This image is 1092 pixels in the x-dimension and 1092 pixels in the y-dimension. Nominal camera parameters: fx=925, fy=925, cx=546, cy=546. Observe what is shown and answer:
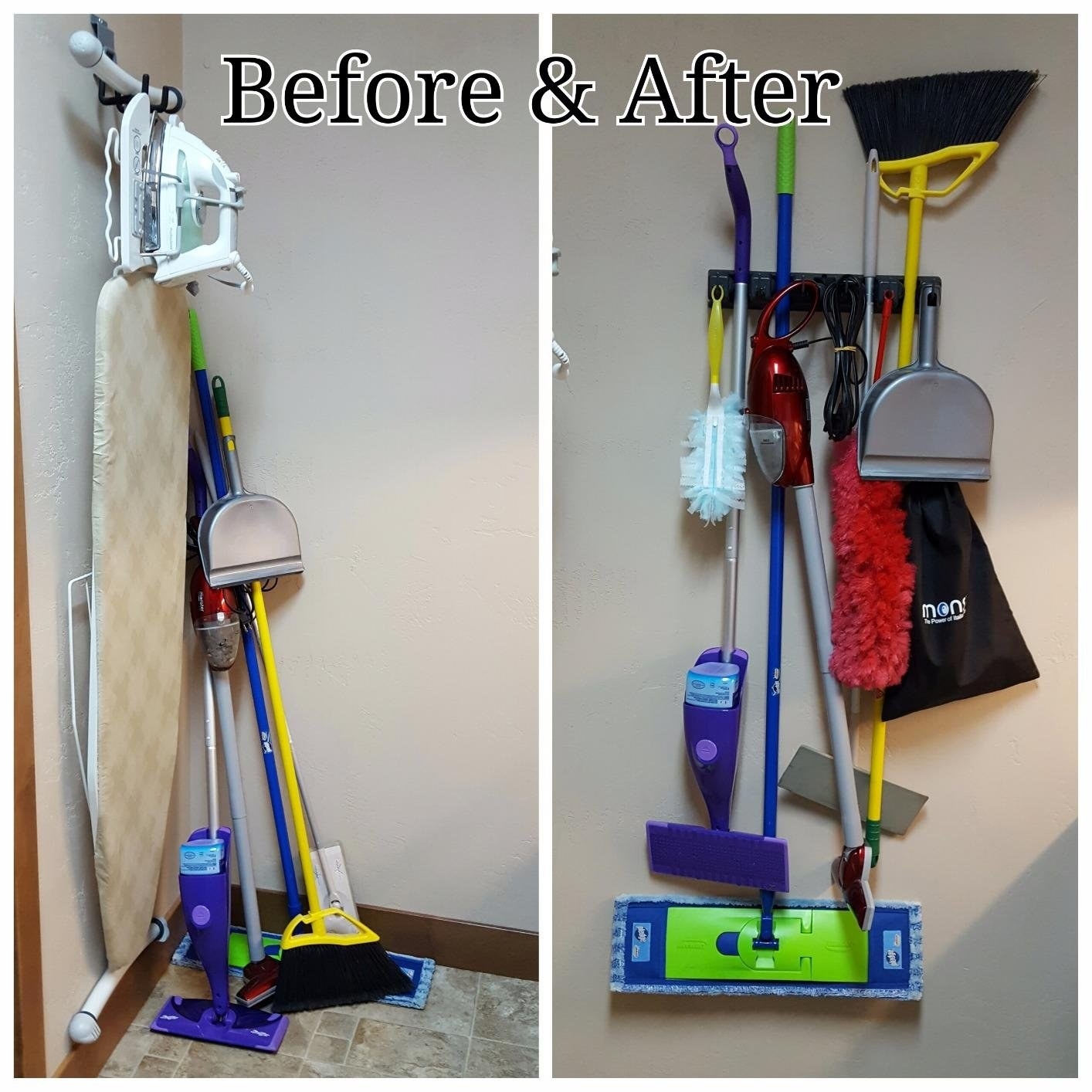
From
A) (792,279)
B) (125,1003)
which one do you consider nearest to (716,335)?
(792,279)

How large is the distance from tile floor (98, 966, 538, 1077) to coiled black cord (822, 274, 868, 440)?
1.20 m

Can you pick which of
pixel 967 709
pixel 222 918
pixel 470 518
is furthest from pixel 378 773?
pixel 967 709

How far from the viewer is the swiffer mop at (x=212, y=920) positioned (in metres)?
1.55

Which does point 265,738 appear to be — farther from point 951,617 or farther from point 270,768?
point 951,617

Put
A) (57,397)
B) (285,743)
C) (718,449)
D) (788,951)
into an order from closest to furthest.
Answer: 1. (57,397)
2. (718,449)
3. (788,951)
4. (285,743)

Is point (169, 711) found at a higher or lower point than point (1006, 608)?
lower

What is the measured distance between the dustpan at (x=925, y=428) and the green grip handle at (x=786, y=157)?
1.05 feet

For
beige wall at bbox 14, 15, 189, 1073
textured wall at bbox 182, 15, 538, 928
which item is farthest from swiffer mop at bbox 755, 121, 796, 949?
beige wall at bbox 14, 15, 189, 1073

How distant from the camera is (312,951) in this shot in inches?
66.8

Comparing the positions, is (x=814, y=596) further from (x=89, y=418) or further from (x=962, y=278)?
(x=89, y=418)

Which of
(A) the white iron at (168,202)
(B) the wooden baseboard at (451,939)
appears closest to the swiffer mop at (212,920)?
(B) the wooden baseboard at (451,939)

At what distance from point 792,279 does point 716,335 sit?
5.6 inches

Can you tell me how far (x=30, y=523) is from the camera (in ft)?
4.08
